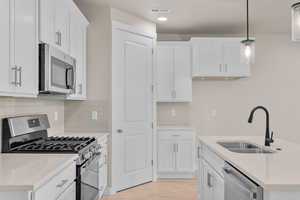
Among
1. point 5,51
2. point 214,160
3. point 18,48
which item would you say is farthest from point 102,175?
point 5,51

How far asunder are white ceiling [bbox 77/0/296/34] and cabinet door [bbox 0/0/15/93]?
221 centimetres

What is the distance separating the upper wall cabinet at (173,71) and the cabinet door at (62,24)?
2.29 metres

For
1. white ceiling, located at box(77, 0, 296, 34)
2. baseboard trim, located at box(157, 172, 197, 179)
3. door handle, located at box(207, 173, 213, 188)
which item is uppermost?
white ceiling, located at box(77, 0, 296, 34)

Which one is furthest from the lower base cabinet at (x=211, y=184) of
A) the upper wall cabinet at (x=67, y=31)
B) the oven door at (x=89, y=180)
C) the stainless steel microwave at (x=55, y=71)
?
the upper wall cabinet at (x=67, y=31)

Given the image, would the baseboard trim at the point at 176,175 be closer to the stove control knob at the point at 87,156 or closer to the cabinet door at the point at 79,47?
the cabinet door at the point at 79,47

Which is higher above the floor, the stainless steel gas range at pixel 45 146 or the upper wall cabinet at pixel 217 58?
the upper wall cabinet at pixel 217 58

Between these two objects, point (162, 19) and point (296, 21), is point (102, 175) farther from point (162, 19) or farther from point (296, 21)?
point (296, 21)

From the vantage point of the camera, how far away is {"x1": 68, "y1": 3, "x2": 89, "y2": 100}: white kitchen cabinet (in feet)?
10.8

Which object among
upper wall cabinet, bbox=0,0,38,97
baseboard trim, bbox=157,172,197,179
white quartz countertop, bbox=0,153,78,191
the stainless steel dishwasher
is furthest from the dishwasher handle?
baseboard trim, bbox=157,172,197,179

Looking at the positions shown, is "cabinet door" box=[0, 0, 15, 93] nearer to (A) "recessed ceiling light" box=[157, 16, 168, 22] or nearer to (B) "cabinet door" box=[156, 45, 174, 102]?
(A) "recessed ceiling light" box=[157, 16, 168, 22]

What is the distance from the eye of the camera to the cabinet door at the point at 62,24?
A: 8.92 feet

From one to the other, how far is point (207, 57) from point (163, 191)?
2343 mm

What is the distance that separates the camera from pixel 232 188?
1.95m

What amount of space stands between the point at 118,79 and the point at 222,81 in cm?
226
